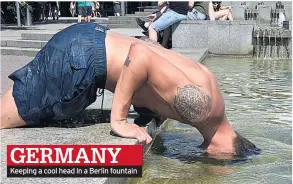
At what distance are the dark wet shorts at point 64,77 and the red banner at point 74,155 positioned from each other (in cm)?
50

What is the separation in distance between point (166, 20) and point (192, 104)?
7244mm

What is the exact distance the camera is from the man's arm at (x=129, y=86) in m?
3.39

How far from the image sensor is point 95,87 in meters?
3.65

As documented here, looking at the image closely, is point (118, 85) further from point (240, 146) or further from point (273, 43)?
point (273, 43)

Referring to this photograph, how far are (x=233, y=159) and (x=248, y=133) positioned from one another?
1.04 m

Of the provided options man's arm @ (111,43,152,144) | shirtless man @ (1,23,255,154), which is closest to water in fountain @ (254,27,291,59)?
shirtless man @ (1,23,255,154)

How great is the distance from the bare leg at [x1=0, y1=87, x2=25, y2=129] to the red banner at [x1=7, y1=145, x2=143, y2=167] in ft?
1.80

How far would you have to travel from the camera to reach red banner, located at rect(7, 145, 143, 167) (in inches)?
119

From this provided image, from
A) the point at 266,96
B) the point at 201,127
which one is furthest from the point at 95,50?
the point at 266,96

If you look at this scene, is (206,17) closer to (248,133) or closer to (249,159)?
(248,133)

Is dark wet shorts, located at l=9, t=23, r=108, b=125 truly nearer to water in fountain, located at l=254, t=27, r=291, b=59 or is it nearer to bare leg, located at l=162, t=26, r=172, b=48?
bare leg, located at l=162, t=26, r=172, b=48
